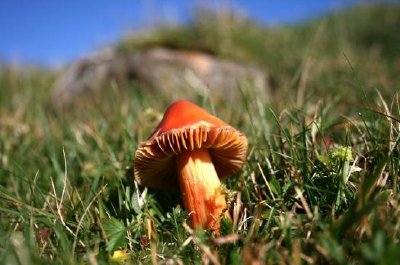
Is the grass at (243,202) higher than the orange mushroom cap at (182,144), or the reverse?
the orange mushroom cap at (182,144)

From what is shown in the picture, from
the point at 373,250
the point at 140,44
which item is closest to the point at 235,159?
the point at 373,250

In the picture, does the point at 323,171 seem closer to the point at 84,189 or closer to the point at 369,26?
the point at 84,189

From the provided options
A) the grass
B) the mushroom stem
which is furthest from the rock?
the mushroom stem

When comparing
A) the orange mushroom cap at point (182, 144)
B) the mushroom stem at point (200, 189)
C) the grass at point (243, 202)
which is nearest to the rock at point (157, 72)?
the grass at point (243, 202)

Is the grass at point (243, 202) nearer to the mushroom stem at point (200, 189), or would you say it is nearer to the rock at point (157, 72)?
the mushroom stem at point (200, 189)

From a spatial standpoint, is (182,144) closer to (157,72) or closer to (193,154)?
(193,154)

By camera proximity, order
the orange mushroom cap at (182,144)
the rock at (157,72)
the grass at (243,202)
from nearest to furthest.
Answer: the grass at (243,202) < the orange mushroom cap at (182,144) < the rock at (157,72)
